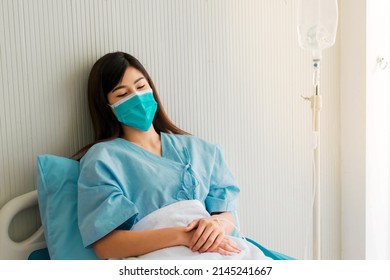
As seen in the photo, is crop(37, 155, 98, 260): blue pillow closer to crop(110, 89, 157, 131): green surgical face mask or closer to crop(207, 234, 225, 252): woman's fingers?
crop(110, 89, 157, 131): green surgical face mask

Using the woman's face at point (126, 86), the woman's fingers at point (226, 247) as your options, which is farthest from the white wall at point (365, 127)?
the woman's face at point (126, 86)

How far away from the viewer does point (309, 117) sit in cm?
201

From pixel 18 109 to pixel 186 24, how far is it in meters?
0.73

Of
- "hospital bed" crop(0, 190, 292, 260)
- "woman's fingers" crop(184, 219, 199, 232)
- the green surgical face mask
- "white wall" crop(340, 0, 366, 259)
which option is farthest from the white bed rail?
"white wall" crop(340, 0, 366, 259)

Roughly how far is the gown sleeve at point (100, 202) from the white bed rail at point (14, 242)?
8.4 inches

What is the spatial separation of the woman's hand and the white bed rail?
0.52 m

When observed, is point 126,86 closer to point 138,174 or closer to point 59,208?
point 138,174

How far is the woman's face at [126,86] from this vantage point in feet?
4.51

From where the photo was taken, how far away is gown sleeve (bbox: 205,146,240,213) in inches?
57.5
